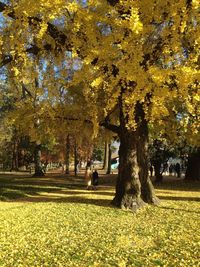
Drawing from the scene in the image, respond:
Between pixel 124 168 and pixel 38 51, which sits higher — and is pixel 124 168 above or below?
below

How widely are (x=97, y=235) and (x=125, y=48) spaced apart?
5.41 metres

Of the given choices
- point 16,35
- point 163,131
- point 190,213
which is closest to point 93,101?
point 16,35

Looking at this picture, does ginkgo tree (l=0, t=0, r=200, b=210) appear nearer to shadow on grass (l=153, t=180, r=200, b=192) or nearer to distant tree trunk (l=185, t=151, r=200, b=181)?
shadow on grass (l=153, t=180, r=200, b=192)

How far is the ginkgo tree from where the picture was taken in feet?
42.8

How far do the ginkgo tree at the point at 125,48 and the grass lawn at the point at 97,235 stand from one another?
191cm

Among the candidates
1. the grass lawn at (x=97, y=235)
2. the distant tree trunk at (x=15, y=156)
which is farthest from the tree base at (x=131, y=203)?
the distant tree trunk at (x=15, y=156)

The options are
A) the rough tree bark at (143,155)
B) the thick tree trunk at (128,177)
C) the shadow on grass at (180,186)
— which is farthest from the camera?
the shadow on grass at (180,186)

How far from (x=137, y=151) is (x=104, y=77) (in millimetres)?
4279

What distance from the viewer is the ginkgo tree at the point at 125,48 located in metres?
13.1

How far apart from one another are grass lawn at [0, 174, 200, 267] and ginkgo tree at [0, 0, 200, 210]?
1.91 metres

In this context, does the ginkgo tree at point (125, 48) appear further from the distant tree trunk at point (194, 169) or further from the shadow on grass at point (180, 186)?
the distant tree trunk at point (194, 169)

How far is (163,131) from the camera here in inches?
950

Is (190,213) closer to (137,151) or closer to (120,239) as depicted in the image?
(137,151)

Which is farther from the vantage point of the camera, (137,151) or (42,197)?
(42,197)
